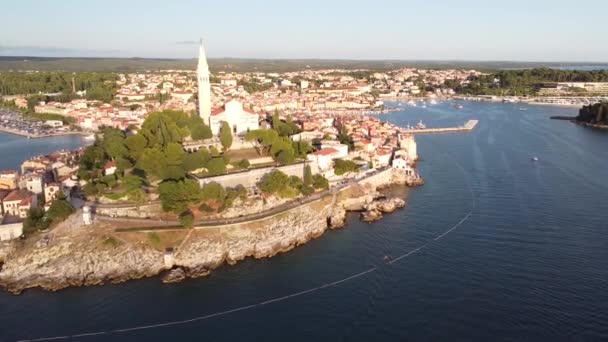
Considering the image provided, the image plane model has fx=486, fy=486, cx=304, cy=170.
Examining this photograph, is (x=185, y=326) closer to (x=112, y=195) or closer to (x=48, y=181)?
(x=112, y=195)

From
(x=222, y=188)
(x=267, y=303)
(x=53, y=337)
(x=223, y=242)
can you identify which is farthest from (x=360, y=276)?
(x=53, y=337)

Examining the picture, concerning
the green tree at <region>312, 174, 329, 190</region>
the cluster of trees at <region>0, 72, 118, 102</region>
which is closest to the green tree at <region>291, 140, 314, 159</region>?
the green tree at <region>312, 174, 329, 190</region>

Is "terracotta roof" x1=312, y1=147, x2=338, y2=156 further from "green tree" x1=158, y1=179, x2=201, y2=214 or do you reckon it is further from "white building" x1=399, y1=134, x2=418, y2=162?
"green tree" x1=158, y1=179, x2=201, y2=214

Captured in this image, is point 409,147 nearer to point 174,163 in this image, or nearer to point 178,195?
point 174,163

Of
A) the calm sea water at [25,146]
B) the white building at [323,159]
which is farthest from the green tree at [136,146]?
the calm sea water at [25,146]

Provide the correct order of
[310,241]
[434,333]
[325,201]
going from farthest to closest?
[325,201], [310,241], [434,333]

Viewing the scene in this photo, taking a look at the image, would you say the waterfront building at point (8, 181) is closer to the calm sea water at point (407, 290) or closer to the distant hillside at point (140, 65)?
the calm sea water at point (407, 290)

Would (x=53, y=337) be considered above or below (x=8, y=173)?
below
